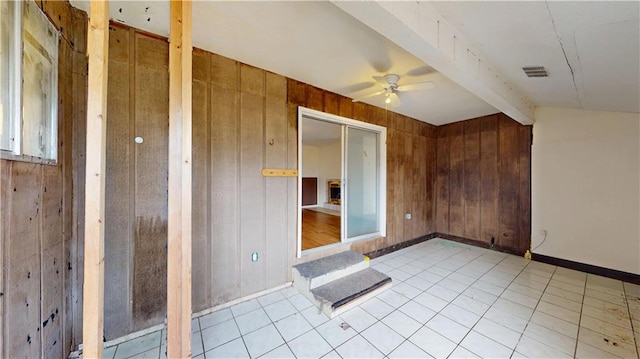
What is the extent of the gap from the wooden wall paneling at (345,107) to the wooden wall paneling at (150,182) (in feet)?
7.34

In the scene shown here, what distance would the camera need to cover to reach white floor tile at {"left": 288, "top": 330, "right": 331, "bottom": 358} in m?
1.76

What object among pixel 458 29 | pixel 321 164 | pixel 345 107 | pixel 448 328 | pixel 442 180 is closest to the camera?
pixel 458 29

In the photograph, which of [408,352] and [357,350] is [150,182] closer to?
[357,350]

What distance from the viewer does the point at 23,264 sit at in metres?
1.18

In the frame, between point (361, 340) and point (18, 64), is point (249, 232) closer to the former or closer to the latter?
point (361, 340)

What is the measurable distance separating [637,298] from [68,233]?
5.81 meters

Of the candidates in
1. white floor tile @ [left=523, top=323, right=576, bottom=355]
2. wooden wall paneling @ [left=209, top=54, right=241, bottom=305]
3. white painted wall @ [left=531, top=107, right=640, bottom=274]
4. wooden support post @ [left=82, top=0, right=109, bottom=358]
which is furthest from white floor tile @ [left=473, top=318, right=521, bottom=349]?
wooden support post @ [left=82, top=0, right=109, bottom=358]

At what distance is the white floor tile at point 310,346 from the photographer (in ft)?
5.79

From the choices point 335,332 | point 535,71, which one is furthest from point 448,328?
point 535,71

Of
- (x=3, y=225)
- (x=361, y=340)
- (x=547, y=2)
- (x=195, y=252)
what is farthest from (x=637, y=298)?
(x=3, y=225)

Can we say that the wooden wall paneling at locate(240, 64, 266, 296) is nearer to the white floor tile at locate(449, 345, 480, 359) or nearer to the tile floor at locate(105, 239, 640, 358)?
the tile floor at locate(105, 239, 640, 358)

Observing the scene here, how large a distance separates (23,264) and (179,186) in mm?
949

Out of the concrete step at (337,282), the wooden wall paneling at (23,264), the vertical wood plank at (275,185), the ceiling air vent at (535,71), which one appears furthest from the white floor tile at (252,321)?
the ceiling air vent at (535,71)

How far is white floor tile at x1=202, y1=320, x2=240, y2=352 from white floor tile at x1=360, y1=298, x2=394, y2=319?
52.2 inches
